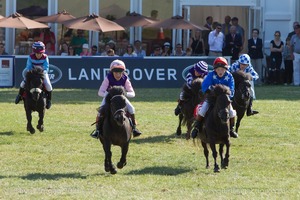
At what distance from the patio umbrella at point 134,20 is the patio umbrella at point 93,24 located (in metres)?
0.87

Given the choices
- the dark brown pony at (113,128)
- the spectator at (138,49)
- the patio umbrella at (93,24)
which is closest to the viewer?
the dark brown pony at (113,128)

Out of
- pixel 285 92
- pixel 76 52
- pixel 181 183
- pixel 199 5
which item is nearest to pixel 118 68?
pixel 181 183

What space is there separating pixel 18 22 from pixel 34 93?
1313 cm

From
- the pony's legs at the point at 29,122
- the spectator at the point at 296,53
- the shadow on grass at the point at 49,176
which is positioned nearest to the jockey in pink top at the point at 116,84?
the shadow on grass at the point at 49,176

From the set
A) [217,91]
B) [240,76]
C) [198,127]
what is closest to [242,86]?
[240,76]

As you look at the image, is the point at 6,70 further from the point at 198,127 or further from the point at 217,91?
the point at 217,91

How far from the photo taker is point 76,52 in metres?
32.3

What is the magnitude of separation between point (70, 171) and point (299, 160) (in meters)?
3.99

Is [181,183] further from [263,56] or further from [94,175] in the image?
[263,56]

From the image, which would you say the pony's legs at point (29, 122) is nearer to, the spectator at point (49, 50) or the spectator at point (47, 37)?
the spectator at point (49, 50)

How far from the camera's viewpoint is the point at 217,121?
554 inches

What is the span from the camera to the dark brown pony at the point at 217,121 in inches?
542

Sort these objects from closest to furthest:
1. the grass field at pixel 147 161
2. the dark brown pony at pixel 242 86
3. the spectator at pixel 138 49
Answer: the grass field at pixel 147 161 < the dark brown pony at pixel 242 86 < the spectator at pixel 138 49

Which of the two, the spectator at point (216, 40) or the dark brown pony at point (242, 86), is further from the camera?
the spectator at point (216, 40)
